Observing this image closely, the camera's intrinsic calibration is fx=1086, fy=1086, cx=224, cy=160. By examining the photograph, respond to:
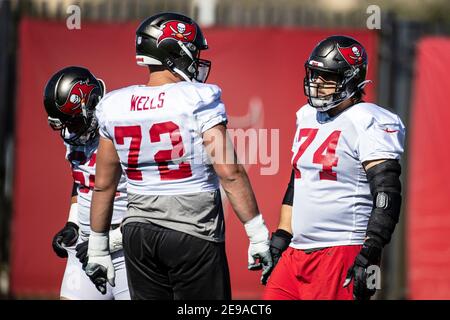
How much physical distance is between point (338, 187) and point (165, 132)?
3.51 ft

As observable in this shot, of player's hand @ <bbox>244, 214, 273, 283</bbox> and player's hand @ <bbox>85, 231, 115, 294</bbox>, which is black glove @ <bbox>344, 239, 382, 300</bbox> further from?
player's hand @ <bbox>85, 231, 115, 294</bbox>

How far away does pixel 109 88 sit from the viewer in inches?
406

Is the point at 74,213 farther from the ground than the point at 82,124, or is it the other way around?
the point at 82,124

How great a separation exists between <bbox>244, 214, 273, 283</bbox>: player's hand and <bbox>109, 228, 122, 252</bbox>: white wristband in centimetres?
105

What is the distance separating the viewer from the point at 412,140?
34.0ft

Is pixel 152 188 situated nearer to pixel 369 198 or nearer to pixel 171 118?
pixel 171 118

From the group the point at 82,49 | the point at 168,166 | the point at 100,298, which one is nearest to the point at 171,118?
the point at 168,166

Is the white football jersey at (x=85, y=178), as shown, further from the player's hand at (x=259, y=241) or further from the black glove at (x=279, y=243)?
the player's hand at (x=259, y=241)

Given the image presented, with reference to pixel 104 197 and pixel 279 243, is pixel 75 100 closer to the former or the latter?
pixel 104 197

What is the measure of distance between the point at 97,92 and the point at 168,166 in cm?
138

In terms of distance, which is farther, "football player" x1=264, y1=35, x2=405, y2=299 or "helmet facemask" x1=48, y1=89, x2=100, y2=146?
"helmet facemask" x1=48, y1=89, x2=100, y2=146

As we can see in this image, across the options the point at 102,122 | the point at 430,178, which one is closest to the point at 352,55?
the point at 102,122

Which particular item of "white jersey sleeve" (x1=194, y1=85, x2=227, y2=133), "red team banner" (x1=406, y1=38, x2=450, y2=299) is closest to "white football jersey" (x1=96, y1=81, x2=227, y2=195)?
"white jersey sleeve" (x1=194, y1=85, x2=227, y2=133)

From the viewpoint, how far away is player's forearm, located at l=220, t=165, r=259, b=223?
5727 mm
